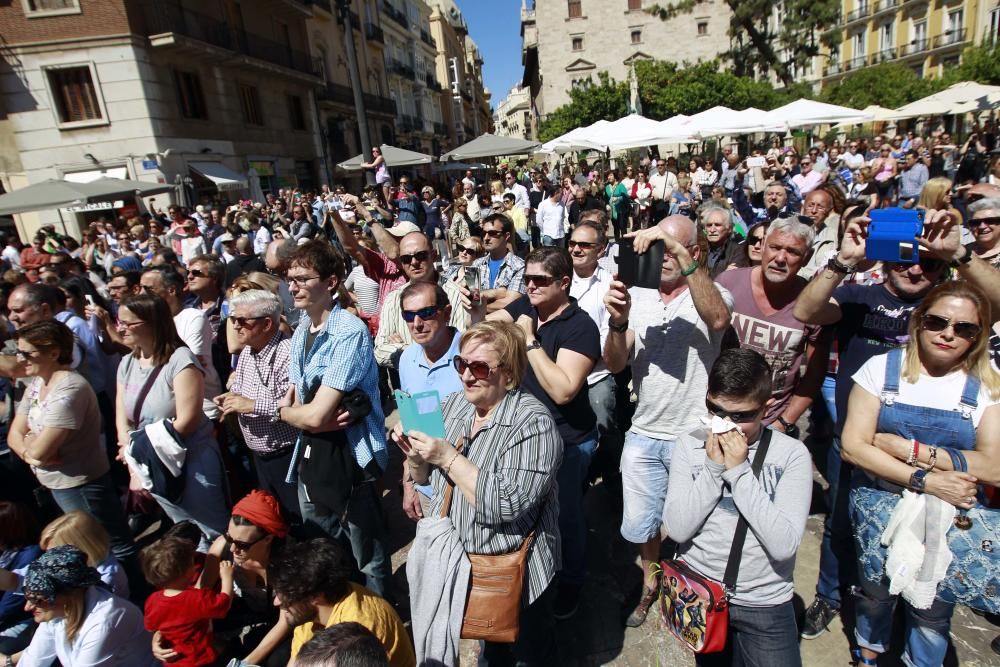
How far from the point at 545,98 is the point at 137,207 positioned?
42.4m

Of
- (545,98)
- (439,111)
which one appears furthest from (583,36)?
(439,111)

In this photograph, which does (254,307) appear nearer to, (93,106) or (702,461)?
(702,461)

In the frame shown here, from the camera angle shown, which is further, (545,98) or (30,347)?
(545,98)

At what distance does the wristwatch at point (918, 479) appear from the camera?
78.4 inches

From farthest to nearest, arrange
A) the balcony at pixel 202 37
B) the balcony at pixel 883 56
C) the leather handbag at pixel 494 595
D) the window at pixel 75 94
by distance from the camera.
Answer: the balcony at pixel 883 56, the balcony at pixel 202 37, the window at pixel 75 94, the leather handbag at pixel 494 595

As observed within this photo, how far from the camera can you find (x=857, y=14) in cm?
4672

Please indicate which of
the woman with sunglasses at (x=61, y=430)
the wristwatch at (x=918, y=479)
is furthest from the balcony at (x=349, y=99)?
the wristwatch at (x=918, y=479)

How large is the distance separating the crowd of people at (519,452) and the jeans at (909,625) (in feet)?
0.04

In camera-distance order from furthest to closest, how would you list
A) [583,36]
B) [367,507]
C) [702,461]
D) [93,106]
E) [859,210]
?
1. [583,36]
2. [93,106]
3. [367,507]
4. [859,210]
5. [702,461]

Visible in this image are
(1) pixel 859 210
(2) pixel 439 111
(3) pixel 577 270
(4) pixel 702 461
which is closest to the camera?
(4) pixel 702 461

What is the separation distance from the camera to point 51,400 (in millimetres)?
3035

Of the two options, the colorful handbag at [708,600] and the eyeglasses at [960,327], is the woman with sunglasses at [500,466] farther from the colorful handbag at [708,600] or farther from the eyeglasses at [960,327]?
the eyeglasses at [960,327]

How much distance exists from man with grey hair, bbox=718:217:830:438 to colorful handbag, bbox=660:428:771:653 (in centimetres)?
107

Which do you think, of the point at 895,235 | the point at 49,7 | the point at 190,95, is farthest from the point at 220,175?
the point at 895,235
